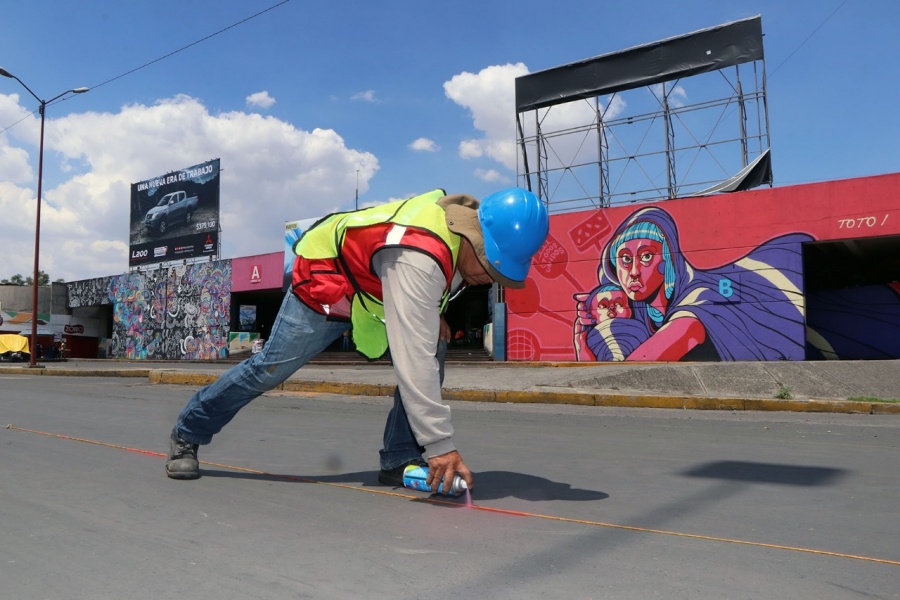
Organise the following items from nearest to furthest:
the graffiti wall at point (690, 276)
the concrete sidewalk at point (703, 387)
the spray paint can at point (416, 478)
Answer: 1. the spray paint can at point (416, 478)
2. the concrete sidewalk at point (703, 387)
3. the graffiti wall at point (690, 276)

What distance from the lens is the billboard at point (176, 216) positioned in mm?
34875

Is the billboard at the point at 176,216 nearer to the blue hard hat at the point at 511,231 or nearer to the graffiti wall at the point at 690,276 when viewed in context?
the graffiti wall at the point at 690,276

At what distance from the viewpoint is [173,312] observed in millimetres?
33438

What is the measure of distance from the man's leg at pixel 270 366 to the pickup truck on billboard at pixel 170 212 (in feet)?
113

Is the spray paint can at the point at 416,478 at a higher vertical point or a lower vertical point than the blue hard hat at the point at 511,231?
lower

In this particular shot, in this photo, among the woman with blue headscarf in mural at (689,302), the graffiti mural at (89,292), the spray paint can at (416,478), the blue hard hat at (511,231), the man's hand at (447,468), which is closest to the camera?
the man's hand at (447,468)

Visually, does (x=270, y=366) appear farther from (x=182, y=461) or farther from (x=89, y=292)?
(x=89, y=292)

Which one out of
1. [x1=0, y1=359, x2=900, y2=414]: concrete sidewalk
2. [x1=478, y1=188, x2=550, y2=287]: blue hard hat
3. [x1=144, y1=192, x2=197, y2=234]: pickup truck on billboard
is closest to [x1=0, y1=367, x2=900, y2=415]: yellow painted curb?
[x1=0, y1=359, x2=900, y2=414]: concrete sidewalk

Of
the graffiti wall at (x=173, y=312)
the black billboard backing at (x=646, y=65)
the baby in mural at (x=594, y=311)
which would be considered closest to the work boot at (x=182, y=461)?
the baby in mural at (x=594, y=311)

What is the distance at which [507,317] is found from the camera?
19.8 metres

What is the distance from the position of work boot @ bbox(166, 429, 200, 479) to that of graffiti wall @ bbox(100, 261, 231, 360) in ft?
91.7

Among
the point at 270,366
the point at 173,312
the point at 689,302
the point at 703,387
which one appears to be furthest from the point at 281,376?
the point at 173,312

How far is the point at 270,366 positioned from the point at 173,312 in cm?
3234

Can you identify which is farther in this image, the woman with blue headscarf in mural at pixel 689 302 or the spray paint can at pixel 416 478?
the woman with blue headscarf in mural at pixel 689 302
